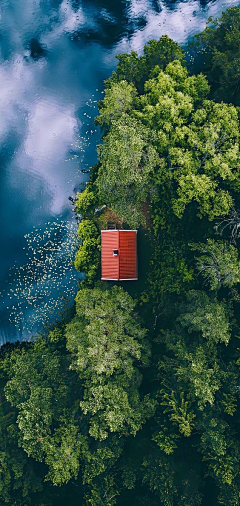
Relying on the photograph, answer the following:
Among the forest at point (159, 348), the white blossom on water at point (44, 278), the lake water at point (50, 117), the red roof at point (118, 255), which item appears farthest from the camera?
the lake water at point (50, 117)

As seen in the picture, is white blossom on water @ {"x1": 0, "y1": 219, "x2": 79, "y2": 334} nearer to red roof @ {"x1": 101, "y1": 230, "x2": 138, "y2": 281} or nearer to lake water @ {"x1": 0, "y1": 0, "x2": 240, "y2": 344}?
lake water @ {"x1": 0, "y1": 0, "x2": 240, "y2": 344}

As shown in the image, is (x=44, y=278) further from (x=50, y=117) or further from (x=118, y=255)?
(x=50, y=117)

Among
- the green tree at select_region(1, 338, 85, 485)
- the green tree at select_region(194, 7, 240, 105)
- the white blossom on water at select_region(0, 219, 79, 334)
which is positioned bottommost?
the green tree at select_region(1, 338, 85, 485)

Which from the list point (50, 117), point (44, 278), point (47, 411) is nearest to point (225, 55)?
point (50, 117)

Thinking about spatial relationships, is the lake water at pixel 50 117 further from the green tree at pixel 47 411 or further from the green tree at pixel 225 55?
the green tree at pixel 47 411

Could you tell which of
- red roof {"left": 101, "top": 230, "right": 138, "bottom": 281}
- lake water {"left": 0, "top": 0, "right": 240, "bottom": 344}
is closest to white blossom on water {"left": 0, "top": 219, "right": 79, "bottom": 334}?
lake water {"left": 0, "top": 0, "right": 240, "bottom": 344}

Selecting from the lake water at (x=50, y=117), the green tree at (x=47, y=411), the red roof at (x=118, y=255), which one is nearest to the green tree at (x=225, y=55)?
the lake water at (x=50, y=117)
